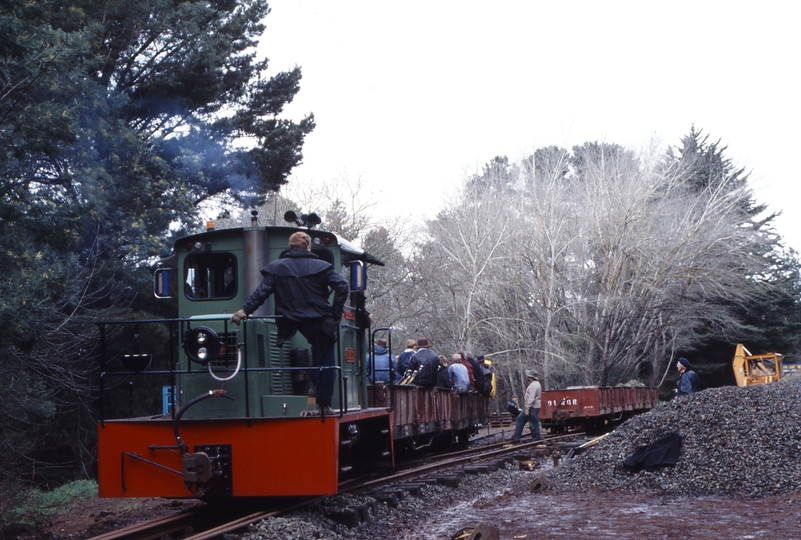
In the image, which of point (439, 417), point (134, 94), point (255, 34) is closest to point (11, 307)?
point (439, 417)

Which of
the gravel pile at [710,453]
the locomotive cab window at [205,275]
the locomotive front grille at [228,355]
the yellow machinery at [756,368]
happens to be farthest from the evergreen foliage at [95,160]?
the yellow machinery at [756,368]

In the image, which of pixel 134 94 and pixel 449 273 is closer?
pixel 134 94

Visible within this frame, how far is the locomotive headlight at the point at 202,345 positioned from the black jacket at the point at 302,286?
64 cm

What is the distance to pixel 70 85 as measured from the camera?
51.5 ft

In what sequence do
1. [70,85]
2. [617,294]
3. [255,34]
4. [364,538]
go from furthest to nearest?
[617,294] → [255,34] → [70,85] → [364,538]

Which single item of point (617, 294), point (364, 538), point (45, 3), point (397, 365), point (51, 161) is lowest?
point (364, 538)

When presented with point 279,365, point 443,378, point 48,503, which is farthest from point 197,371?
point 443,378

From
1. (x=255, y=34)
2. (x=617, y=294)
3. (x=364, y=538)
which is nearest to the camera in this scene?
(x=364, y=538)

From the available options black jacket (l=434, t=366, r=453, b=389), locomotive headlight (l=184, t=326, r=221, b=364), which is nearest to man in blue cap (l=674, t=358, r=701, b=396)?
black jacket (l=434, t=366, r=453, b=389)

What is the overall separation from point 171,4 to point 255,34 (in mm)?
3141

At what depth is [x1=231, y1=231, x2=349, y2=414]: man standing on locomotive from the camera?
7332 millimetres

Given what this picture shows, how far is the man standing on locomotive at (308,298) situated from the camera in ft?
24.1

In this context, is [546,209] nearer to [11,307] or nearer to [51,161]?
[51,161]

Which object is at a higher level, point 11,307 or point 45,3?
point 45,3
